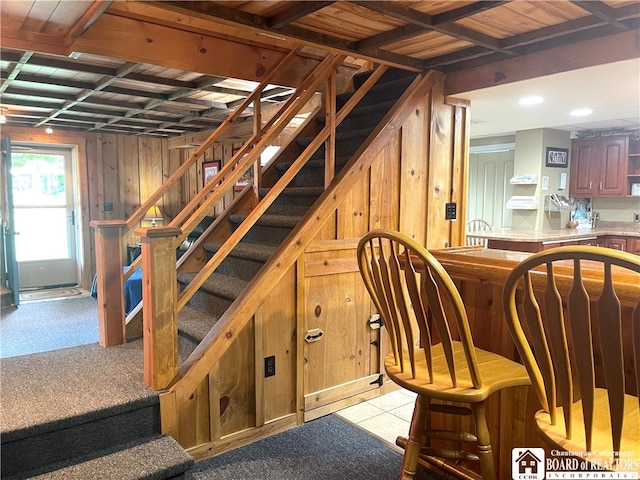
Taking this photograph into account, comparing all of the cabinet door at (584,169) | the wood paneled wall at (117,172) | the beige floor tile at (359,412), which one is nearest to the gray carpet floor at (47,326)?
the wood paneled wall at (117,172)

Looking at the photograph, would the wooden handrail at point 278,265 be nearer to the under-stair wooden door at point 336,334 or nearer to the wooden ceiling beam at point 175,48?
the under-stair wooden door at point 336,334

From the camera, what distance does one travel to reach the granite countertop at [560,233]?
A: 4.83 metres

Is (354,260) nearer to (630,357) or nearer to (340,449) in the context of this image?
(340,449)

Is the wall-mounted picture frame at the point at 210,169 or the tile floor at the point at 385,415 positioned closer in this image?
the tile floor at the point at 385,415

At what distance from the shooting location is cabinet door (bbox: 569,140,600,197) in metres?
6.39

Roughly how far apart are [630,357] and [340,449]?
5.13ft

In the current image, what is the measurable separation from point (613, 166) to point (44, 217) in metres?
7.96

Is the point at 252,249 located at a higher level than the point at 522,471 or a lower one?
higher

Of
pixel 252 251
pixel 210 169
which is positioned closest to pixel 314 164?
pixel 252 251

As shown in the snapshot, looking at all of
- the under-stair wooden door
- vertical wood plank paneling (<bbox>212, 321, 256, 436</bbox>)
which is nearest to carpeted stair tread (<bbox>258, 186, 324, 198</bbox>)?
the under-stair wooden door

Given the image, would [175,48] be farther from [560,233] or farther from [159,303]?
[560,233]

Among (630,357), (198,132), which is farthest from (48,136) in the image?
(630,357)

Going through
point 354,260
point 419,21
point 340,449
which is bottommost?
point 340,449

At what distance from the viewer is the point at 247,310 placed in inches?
101
